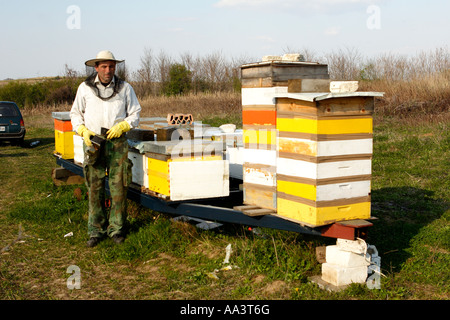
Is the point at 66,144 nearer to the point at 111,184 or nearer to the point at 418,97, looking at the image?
the point at 111,184

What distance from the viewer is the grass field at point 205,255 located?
4344 millimetres

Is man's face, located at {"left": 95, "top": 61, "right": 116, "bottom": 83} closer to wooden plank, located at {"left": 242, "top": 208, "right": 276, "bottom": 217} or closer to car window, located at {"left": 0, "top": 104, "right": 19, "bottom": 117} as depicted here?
wooden plank, located at {"left": 242, "top": 208, "right": 276, "bottom": 217}

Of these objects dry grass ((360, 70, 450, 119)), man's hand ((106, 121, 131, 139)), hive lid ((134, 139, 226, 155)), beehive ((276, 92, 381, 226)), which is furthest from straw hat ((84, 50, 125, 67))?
dry grass ((360, 70, 450, 119))

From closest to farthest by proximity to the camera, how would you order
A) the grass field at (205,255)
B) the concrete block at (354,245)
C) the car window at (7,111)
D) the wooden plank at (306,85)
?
the concrete block at (354,245) → the wooden plank at (306,85) → the grass field at (205,255) → the car window at (7,111)

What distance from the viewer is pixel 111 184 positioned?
224 inches

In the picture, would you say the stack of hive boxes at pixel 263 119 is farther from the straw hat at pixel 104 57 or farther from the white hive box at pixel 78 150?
the white hive box at pixel 78 150

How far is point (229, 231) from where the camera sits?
5.95 meters

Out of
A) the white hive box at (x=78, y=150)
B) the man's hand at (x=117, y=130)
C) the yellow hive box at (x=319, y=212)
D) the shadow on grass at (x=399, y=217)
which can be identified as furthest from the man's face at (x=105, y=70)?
the shadow on grass at (x=399, y=217)

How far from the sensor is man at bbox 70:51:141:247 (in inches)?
221

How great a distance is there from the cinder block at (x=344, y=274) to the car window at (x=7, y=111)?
1526 cm
